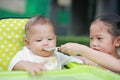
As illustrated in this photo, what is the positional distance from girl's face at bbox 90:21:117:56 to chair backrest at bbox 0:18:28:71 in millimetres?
466

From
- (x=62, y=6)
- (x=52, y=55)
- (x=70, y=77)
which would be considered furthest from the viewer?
(x=62, y=6)

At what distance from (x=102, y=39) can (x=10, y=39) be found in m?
0.59

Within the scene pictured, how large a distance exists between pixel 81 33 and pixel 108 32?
40.7 ft

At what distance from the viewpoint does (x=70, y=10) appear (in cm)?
1566

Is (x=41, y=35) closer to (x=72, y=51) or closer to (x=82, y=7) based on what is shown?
(x=72, y=51)

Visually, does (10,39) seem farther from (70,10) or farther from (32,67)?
(70,10)

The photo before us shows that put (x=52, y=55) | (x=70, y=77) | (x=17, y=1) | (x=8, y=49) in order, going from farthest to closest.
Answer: (x=17, y=1) → (x=8, y=49) → (x=52, y=55) → (x=70, y=77)

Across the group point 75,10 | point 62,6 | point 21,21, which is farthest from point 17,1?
point 21,21

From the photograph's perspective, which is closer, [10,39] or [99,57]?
[99,57]

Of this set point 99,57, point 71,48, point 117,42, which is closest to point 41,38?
point 71,48

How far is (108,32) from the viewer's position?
258 centimetres

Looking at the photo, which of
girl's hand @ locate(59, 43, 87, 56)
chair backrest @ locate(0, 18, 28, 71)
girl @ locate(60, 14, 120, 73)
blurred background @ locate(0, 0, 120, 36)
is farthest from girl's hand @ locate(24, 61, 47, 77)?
blurred background @ locate(0, 0, 120, 36)

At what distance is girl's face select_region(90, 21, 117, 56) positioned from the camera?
8.46 feet

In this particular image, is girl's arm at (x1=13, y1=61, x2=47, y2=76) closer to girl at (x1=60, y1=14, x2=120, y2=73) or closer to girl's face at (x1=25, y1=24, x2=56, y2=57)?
girl's face at (x1=25, y1=24, x2=56, y2=57)
